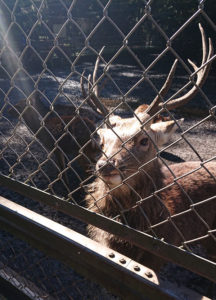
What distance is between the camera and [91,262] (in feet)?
4.49

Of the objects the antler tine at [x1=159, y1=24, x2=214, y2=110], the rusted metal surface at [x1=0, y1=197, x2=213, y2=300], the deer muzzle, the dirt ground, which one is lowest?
the dirt ground

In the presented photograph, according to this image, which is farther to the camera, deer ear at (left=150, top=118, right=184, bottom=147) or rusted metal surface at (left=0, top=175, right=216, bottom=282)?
deer ear at (left=150, top=118, right=184, bottom=147)

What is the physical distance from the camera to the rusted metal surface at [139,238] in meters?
1.10

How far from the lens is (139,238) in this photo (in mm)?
1279

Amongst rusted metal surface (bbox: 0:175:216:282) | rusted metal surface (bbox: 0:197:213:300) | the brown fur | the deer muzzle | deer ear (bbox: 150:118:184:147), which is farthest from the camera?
deer ear (bbox: 150:118:184:147)

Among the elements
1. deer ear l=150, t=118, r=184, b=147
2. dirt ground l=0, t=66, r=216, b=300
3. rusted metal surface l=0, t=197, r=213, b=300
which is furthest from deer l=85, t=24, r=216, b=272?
rusted metal surface l=0, t=197, r=213, b=300

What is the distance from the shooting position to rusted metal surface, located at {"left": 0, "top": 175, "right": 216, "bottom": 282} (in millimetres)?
1100

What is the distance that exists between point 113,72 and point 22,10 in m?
6.29

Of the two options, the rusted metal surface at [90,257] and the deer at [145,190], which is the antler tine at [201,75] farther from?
A: the rusted metal surface at [90,257]

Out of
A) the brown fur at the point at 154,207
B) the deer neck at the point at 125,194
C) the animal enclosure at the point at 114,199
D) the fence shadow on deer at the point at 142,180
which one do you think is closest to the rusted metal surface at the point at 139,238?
the animal enclosure at the point at 114,199

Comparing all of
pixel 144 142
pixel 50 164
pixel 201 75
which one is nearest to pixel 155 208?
pixel 144 142

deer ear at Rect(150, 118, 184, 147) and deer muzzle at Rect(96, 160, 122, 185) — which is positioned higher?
deer muzzle at Rect(96, 160, 122, 185)

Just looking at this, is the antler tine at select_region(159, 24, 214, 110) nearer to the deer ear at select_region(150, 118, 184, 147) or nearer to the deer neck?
the deer ear at select_region(150, 118, 184, 147)

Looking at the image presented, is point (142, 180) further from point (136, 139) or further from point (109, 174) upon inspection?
point (109, 174)
